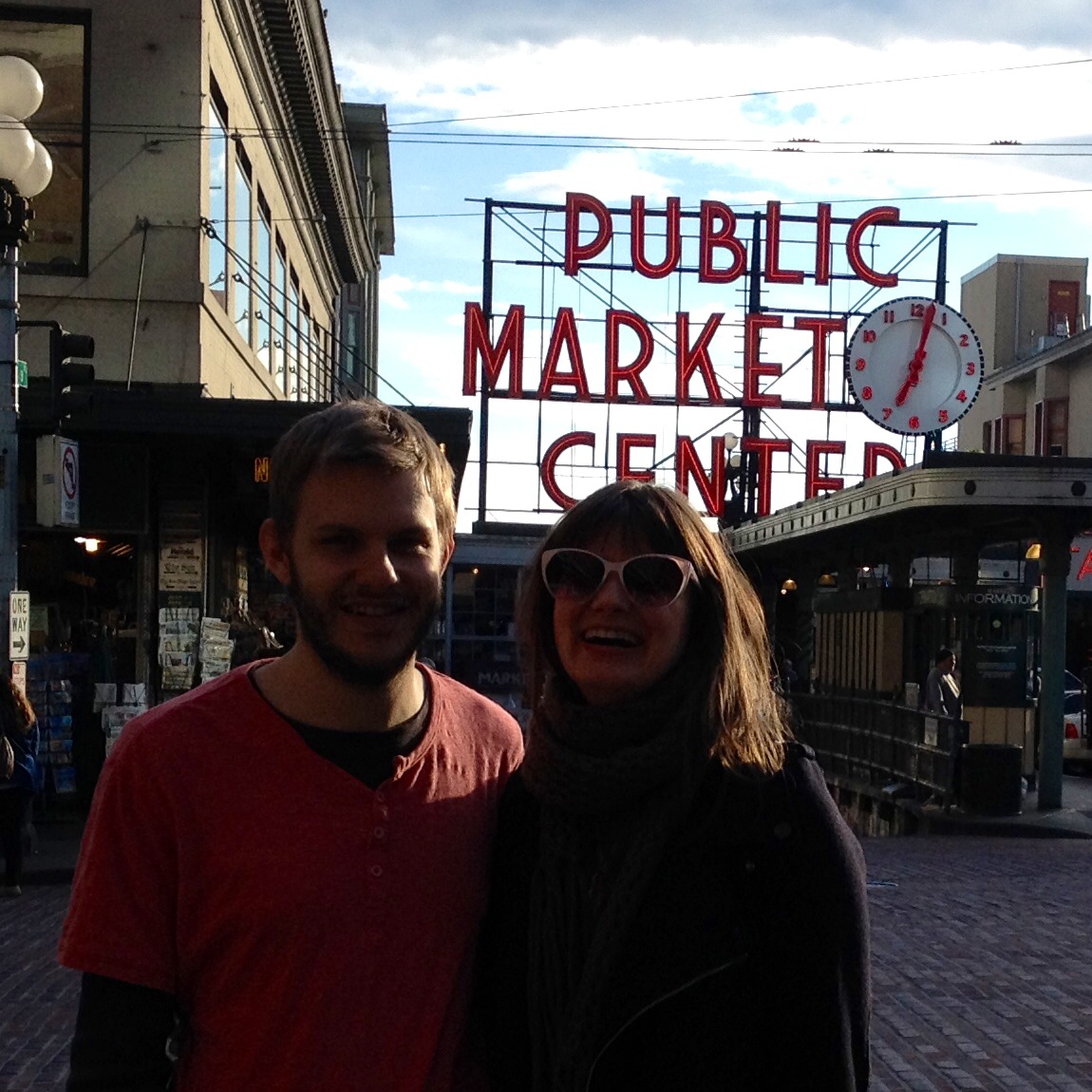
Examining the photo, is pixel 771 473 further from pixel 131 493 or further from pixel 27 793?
pixel 27 793

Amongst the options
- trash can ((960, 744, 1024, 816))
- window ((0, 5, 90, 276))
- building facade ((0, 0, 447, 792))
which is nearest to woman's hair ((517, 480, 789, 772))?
building facade ((0, 0, 447, 792))

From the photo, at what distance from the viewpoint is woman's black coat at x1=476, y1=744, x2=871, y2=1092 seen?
234 cm

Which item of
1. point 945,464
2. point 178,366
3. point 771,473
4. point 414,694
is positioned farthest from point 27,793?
point 771,473

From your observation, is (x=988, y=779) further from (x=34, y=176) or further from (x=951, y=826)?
(x=34, y=176)

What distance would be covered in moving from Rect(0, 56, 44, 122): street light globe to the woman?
8763 millimetres

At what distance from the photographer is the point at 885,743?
1756cm

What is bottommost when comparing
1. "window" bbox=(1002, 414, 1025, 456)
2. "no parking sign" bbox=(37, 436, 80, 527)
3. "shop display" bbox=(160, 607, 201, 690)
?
"shop display" bbox=(160, 607, 201, 690)

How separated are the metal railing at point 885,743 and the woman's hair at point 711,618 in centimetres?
1227

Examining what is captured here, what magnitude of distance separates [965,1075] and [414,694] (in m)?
4.61

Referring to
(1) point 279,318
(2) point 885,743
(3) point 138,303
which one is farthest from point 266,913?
(1) point 279,318

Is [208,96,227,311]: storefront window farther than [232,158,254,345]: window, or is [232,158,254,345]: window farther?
[232,158,254,345]: window

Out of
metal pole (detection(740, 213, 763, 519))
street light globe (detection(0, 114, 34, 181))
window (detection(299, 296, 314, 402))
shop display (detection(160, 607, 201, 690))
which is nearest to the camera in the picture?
street light globe (detection(0, 114, 34, 181))

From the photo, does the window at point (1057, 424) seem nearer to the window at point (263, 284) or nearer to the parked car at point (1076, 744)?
the parked car at point (1076, 744)

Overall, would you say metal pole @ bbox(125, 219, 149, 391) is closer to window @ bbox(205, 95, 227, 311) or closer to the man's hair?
window @ bbox(205, 95, 227, 311)
